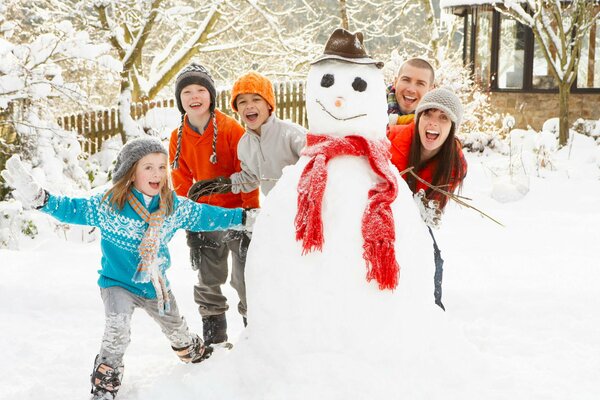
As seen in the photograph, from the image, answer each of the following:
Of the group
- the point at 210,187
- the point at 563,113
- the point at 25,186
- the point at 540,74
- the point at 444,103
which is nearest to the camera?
the point at 25,186

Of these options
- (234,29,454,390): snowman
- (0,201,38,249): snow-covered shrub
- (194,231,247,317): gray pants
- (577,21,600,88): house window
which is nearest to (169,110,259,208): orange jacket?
(194,231,247,317): gray pants

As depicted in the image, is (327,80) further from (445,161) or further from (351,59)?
(445,161)

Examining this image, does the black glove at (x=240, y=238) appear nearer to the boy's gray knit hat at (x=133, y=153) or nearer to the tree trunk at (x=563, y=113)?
the boy's gray knit hat at (x=133, y=153)

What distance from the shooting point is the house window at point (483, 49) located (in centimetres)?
1334

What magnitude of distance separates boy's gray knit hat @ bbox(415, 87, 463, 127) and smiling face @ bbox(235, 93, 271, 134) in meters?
0.80

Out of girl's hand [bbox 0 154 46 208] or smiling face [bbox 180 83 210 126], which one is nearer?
girl's hand [bbox 0 154 46 208]

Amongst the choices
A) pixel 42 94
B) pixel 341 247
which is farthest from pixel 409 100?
pixel 42 94

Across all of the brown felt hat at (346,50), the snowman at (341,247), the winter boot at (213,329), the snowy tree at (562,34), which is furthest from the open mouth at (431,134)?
the snowy tree at (562,34)

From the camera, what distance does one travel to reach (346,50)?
8.16ft

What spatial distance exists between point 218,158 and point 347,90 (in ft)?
3.40

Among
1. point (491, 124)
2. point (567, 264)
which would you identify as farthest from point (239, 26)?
point (567, 264)

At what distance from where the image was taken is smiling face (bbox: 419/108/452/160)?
9.44 ft

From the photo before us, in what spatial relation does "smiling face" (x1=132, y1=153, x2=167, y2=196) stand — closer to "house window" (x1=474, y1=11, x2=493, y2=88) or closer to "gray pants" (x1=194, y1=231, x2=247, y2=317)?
"gray pants" (x1=194, y1=231, x2=247, y2=317)

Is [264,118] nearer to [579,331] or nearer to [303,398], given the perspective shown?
[303,398]
